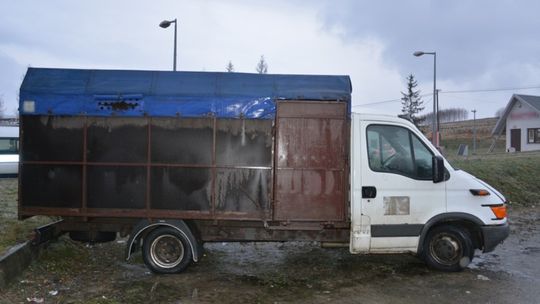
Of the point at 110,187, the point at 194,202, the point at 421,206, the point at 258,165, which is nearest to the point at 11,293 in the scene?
the point at 110,187

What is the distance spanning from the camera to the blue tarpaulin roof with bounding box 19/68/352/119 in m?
7.12

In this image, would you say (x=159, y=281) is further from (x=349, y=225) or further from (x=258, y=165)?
(x=349, y=225)

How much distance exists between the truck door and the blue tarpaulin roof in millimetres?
834

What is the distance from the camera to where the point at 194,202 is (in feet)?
23.5

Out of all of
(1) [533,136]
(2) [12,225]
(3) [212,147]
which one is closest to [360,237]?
(3) [212,147]

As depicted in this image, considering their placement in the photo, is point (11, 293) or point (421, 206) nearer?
point (11, 293)

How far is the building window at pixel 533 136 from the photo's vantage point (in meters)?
46.5

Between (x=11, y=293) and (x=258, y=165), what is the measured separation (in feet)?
11.6

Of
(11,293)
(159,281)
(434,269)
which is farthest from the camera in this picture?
(434,269)

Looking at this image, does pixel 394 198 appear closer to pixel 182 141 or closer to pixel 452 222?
pixel 452 222

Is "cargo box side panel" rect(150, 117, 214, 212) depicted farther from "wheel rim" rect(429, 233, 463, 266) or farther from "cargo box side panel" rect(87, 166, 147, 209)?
"wheel rim" rect(429, 233, 463, 266)

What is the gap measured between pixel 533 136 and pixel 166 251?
47.2 meters

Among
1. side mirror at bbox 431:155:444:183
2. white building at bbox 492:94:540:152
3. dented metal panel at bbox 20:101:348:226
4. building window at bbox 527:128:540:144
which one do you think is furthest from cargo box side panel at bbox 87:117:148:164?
building window at bbox 527:128:540:144

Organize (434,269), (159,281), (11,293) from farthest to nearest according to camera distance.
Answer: (434,269) → (159,281) → (11,293)
